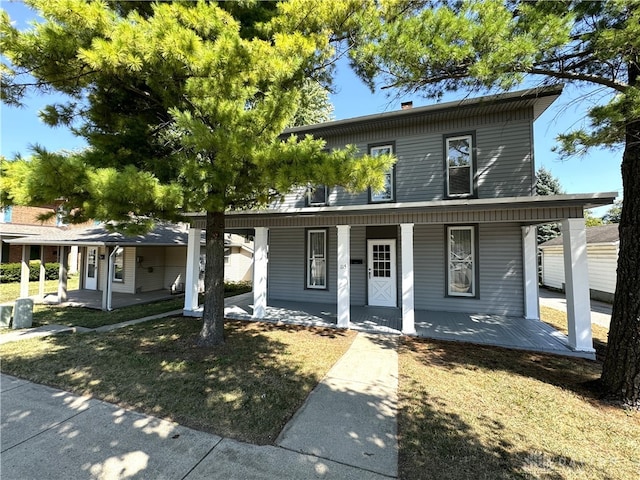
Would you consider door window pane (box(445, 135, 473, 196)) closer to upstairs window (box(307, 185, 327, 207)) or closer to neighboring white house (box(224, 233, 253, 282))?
upstairs window (box(307, 185, 327, 207))

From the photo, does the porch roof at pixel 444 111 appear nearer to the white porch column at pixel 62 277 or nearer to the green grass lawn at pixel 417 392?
the green grass lawn at pixel 417 392

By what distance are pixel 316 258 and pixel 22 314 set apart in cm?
832

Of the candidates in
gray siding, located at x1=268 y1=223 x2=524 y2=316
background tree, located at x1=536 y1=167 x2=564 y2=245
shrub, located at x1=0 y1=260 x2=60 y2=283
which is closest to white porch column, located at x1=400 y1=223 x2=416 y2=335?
gray siding, located at x1=268 y1=223 x2=524 y2=316

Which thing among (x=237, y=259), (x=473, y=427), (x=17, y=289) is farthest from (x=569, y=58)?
(x=17, y=289)

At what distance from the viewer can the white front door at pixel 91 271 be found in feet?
45.6

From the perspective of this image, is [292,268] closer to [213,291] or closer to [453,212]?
[213,291]

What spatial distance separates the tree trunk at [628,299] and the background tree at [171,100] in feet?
11.3

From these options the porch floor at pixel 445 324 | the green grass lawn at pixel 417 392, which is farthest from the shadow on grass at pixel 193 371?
the porch floor at pixel 445 324

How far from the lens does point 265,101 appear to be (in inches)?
184

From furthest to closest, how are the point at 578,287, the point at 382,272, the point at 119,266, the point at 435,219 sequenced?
the point at 119,266 < the point at 382,272 < the point at 435,219 < the point at 578,287

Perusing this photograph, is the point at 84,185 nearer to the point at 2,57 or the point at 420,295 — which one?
the point at 2,57

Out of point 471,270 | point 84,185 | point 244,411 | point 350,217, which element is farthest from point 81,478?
point 471,270

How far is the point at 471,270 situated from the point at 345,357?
18.0 feet

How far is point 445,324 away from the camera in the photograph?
7949 mm
